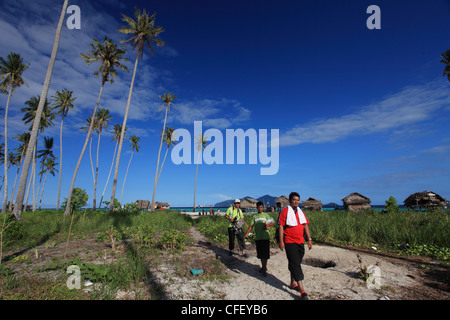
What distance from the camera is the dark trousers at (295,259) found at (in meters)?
4.07

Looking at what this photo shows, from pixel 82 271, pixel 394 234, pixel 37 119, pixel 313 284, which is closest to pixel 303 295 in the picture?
pixel 313 284

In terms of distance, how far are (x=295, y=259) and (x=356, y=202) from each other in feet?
104

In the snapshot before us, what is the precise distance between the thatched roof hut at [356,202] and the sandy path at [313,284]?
88.7ft

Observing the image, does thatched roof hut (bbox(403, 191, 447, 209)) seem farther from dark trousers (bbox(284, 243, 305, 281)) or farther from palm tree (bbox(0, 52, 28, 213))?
palm tree (bbox(0, 52, 28, 213))

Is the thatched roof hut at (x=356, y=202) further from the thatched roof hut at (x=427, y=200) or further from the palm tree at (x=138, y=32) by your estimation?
the palm tree at (x=138, y=32)

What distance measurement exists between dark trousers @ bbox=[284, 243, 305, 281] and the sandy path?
1.36ft

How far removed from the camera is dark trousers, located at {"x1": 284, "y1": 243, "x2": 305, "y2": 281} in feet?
13.4

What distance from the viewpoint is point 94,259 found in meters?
6.27

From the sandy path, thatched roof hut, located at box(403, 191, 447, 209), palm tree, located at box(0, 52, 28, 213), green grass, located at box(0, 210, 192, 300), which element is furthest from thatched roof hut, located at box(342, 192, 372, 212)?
palm tree, located at box(0, 52, 28, 213)

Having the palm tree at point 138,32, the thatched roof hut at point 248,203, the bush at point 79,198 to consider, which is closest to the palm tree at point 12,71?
the bush at point 79,198

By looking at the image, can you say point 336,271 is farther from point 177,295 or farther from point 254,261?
point 177,295
